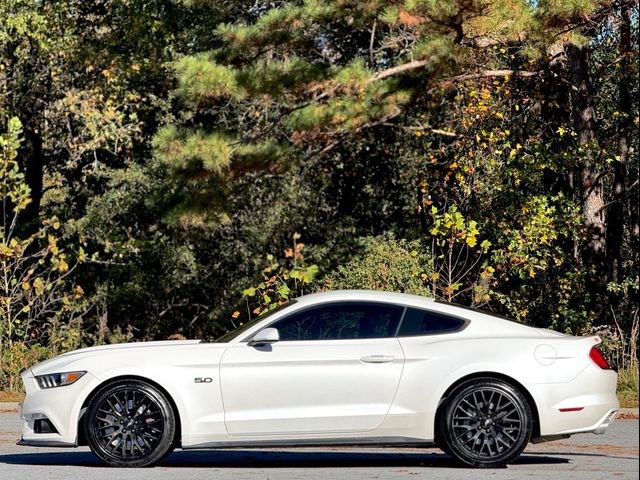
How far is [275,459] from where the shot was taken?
427 inches

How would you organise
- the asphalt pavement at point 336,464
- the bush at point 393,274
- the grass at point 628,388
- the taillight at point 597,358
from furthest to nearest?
the bush at point 393,274, the grass at point 628,388, the taillight at point 597,358, the asphalt pavement at point 336,464

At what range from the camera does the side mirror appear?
979 centimetres

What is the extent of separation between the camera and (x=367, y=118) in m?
20.3

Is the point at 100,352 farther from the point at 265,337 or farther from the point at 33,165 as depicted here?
the point at 33,165

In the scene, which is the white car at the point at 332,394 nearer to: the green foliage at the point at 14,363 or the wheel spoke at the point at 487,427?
the wheel spoke at the point at 487,427

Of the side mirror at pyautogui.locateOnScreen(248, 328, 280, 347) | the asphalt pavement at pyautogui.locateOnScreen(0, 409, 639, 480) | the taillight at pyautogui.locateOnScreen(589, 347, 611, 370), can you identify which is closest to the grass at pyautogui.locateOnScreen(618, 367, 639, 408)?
the asphalt pavement at pyautogui.locateOnScreen(0, 409, 639, 480)

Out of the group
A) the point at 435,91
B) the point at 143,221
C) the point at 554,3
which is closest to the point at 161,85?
the point at 143,221

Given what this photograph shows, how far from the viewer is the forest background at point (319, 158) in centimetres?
1998

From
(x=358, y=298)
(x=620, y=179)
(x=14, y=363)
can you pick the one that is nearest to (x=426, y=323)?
(x=358, y=298)

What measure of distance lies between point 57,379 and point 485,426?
3.54 meters

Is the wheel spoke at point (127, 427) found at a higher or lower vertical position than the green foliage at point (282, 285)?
lower

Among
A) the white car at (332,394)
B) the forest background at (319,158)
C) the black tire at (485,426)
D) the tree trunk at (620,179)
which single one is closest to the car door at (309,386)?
the white car at (332,394)

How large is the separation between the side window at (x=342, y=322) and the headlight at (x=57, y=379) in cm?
170

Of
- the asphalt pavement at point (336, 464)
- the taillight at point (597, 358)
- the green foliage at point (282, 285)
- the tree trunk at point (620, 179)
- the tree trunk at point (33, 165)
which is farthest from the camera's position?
the tree trunk at point (33, 165)
